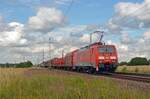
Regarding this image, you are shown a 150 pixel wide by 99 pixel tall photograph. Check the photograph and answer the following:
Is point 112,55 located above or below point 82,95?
above

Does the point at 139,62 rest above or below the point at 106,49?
above

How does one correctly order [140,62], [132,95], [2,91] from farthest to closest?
[140,62] → [2,91] → [132,95]

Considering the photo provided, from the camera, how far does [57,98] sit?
1323 cm

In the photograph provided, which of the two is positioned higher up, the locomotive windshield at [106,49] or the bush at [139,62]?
the bush at [139,62]

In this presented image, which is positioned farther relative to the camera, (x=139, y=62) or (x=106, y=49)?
(x=139, y=62)

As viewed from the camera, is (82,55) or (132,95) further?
(82,55)

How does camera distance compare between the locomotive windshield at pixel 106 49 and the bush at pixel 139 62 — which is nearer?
the locomotive windshield at pixel 106 49

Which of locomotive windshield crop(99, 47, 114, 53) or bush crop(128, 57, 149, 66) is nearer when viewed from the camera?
locomotive windshield crop(99, 47, 114, 53)

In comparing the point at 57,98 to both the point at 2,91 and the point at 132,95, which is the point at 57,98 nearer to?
the point at 132,95

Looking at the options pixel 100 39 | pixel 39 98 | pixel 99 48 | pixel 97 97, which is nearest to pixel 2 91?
pixel 39 98

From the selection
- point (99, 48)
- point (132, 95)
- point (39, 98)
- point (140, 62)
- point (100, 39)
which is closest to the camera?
point (132, 95)

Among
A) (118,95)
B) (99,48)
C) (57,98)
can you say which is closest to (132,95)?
(118,95)

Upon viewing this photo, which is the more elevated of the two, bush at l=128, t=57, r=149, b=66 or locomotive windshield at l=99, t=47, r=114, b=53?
bush at l=128, t=57, r=149, b=66

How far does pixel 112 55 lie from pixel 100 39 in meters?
5.25
